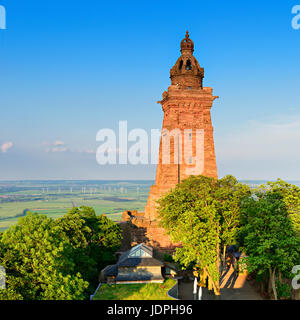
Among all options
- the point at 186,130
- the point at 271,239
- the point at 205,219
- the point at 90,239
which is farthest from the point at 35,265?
the point at 186,130

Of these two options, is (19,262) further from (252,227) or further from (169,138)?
(169,138)

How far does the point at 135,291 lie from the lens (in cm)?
2920

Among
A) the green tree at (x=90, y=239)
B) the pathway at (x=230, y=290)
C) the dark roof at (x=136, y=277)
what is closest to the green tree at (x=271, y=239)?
the pathway at (x=230, y=290)

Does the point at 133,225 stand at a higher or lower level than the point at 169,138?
lower

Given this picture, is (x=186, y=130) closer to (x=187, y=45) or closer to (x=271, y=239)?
(x=187, y=45)

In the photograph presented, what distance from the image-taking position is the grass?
27250 millimetres

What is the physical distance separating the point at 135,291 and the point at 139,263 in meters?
4.56

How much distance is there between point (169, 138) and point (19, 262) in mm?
31190

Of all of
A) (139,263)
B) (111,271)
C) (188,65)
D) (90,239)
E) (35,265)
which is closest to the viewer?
(35,265)

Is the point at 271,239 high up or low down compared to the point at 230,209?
down

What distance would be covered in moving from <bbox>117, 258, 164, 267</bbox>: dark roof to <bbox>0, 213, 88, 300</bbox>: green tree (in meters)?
10.8
